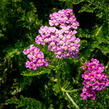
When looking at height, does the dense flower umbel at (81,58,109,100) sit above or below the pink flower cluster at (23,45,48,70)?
below

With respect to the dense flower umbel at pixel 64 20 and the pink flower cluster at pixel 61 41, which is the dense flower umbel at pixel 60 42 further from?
the dense flower umbel at pixel 64 20

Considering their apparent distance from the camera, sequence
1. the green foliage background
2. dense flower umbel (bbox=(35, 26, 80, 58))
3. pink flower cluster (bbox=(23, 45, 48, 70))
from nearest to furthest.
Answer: dense flower umbel (bbox=(35, 26, 80, 58))
pink flower cluster (bbox=(23, 45, 48, 70))
the green foliage background

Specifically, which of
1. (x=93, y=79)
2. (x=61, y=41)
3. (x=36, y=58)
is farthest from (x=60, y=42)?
(x=93, y=79)

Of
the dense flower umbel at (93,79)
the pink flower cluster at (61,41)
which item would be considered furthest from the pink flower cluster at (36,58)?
the dense flower umbel at (93,79)

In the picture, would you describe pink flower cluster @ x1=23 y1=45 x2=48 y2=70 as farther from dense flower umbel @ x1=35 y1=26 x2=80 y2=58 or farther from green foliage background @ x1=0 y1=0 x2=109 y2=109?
green foliage background @ x1=0 y1=0 x2=109 y2=109

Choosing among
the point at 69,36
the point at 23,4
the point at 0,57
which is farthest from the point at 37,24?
the point at 69,36

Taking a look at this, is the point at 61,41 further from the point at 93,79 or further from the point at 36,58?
the point at 93,79

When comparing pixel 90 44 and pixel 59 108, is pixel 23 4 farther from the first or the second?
pixel 59 108

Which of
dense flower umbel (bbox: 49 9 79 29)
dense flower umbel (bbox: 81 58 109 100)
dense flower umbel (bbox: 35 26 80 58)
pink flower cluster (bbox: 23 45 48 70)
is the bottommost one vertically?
dense flower umbel (bbox: 81 58 109 100)

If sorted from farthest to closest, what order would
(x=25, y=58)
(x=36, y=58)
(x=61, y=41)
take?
1. (x=25, y=58)
2. (x=36, y=58)
3. (x=61, y=41)

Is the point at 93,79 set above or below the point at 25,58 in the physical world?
below

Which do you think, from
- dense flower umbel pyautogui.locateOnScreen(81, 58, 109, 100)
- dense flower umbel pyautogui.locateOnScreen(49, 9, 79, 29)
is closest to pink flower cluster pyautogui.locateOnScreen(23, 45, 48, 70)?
dense flower umbel pyautogui.locateOnScreen(49, 9, 79, 29)
